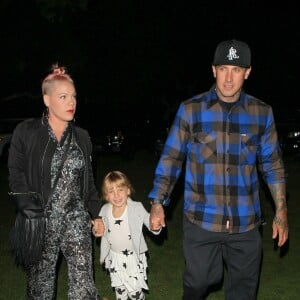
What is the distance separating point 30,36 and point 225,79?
28101 mm

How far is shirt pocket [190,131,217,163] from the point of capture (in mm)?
4219

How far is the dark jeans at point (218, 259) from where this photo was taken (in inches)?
169

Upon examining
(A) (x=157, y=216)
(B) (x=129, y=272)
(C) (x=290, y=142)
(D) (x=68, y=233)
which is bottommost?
(B) (x=129, y=272)

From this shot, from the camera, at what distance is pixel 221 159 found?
4203mm

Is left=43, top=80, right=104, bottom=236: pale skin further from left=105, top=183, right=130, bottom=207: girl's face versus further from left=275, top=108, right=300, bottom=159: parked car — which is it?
left=275, top=108, right=300, bottom=159: parked car

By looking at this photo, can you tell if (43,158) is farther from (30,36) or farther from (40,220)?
(30,36)

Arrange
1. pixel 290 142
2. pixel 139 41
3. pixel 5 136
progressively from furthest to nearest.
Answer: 1. pixel 139 41
2. pixel 290 142
3. pixel 5 136

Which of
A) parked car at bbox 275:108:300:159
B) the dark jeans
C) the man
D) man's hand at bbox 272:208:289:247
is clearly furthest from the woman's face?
parked car at bbox 275:108:300:159

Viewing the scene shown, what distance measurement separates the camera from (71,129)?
14.7 feet

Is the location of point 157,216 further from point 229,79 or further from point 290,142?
point 290,142

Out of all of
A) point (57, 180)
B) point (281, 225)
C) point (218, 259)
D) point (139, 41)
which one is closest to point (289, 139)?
point (139, 41)

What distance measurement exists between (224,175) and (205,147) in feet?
0.79

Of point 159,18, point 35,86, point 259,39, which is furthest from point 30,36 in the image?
point 259,39

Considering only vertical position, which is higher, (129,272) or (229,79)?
(229,79)
